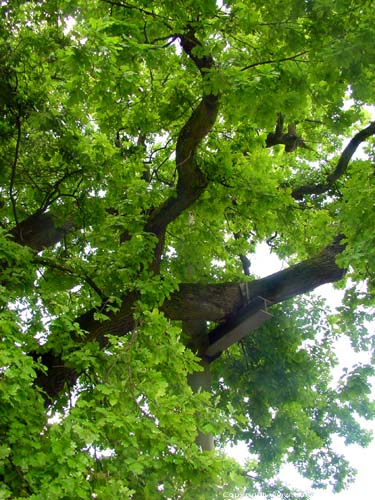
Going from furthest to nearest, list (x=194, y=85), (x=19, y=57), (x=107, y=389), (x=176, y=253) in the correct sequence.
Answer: (x=176, y=253), (x=194, y=85), (x=19, y=57), (x=107, y=389)

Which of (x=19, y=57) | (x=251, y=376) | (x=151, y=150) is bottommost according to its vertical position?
(x=251, y=376)

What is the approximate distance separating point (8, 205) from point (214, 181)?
3.17 m

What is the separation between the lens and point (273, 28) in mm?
4820

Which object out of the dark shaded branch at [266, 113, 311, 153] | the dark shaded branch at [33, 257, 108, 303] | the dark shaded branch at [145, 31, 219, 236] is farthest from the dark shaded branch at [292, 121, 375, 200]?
the dark shaded branch at [33, 257, 108, 303]

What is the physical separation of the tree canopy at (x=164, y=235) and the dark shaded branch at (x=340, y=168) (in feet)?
0.12

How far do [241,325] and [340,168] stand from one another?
9.36ft

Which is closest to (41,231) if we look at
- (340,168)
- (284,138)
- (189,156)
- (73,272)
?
(73,272)

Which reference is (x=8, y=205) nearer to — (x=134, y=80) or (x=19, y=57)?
(x=19, y=57)

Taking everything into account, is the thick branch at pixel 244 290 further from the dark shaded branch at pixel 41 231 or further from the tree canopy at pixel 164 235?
the dark shaded branch at pixel 41 231

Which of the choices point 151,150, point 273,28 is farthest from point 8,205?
point 273,28

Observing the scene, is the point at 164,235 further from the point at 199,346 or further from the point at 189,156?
the point at 199,346

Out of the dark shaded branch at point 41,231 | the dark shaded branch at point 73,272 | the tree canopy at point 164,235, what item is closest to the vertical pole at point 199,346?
the tree canopy at point 164,235

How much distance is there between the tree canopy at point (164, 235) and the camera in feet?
12.0

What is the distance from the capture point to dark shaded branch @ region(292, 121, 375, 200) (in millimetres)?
6859
